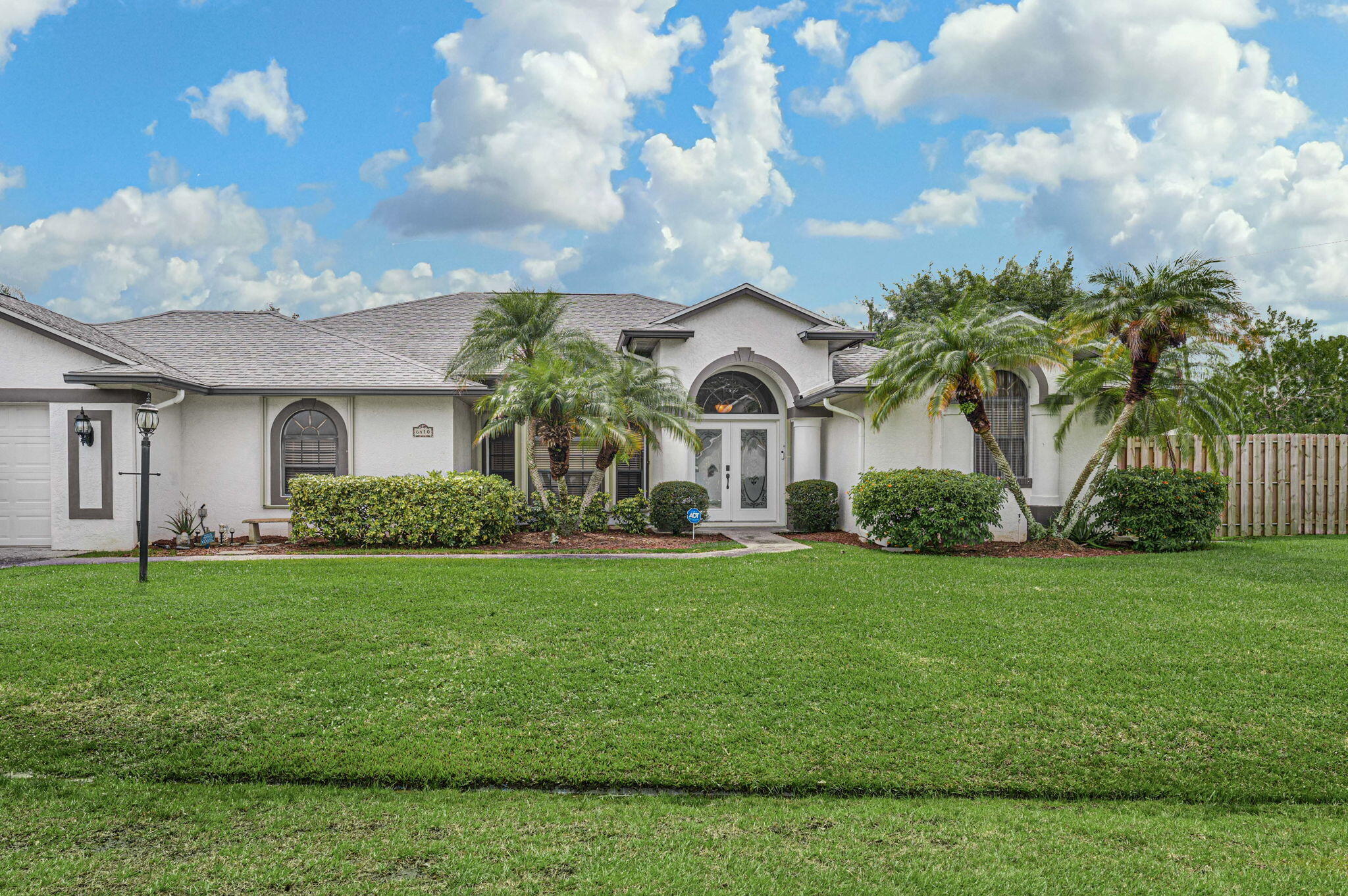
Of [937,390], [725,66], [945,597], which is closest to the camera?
[945,597]

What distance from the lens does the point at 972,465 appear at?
14.9m

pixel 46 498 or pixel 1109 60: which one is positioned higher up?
pixel 1109 60

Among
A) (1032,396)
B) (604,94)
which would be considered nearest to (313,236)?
(604,94)

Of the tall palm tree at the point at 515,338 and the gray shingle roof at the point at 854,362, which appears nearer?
the tall palm tree at the point at 515,338

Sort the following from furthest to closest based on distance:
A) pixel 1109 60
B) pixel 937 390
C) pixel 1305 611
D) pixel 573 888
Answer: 1. pixel 1109 60
2. pixel 937 390
3. pixel 1305 611
4. pixel 573 888

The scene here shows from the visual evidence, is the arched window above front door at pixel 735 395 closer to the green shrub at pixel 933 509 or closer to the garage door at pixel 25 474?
the green shrub at pixel 933 509

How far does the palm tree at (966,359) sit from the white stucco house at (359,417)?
1.23m

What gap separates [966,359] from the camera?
41.2 feet

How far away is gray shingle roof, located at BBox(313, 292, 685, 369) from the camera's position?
61.2 ft

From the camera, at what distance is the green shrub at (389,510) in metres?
13.4

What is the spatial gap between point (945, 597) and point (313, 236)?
68.3ft

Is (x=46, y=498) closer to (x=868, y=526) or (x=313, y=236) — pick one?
(x=313, y=236)

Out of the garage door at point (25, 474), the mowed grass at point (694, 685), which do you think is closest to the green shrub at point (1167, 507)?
the mowed grass at point (694, 685)

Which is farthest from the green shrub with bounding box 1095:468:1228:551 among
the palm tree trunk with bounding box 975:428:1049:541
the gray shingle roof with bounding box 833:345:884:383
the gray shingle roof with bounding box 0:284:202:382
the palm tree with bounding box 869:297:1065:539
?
the gray shingle roof with bounding box 0:284:202:382
